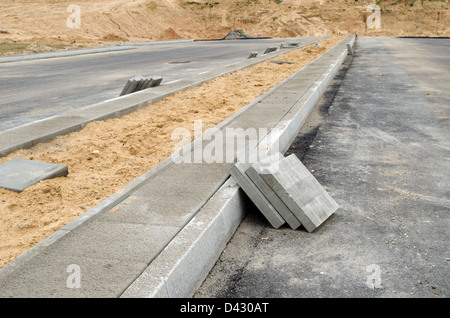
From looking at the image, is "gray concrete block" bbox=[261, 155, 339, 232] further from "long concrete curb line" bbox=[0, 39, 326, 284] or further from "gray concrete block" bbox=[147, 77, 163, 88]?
"gray concrete block" bbox=[147, 77, 163, 88]

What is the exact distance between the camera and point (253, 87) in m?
11.1

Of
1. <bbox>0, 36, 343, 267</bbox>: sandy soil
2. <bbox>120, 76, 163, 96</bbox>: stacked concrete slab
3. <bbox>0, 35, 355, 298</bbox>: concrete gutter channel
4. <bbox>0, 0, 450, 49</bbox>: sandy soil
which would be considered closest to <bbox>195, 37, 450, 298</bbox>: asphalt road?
<bbox>0, 35, 355, 298</bbox>: concrete gutter channel

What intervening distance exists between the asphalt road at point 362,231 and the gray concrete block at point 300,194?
0.13 m

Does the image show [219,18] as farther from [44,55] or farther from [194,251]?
[194,251]

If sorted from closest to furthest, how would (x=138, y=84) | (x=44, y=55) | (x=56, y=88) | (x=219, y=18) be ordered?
(x=138, y=84), (x=56, y=88), (x=44, y=55), (x=219, y=18)

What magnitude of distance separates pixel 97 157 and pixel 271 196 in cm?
288

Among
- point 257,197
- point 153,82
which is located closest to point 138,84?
point 153,82

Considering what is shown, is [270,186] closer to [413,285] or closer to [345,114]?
[413,285]

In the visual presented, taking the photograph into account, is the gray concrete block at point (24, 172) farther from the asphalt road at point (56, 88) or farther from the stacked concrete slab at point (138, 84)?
the stacked concrete slab at point (138, 84)

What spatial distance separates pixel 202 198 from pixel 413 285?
187cm

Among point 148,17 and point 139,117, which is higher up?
point 148,17

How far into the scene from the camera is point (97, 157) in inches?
221

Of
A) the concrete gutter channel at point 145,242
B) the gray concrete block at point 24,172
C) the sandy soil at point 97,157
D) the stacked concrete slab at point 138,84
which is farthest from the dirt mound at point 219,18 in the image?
the concrete gutter channel at point 145,242
